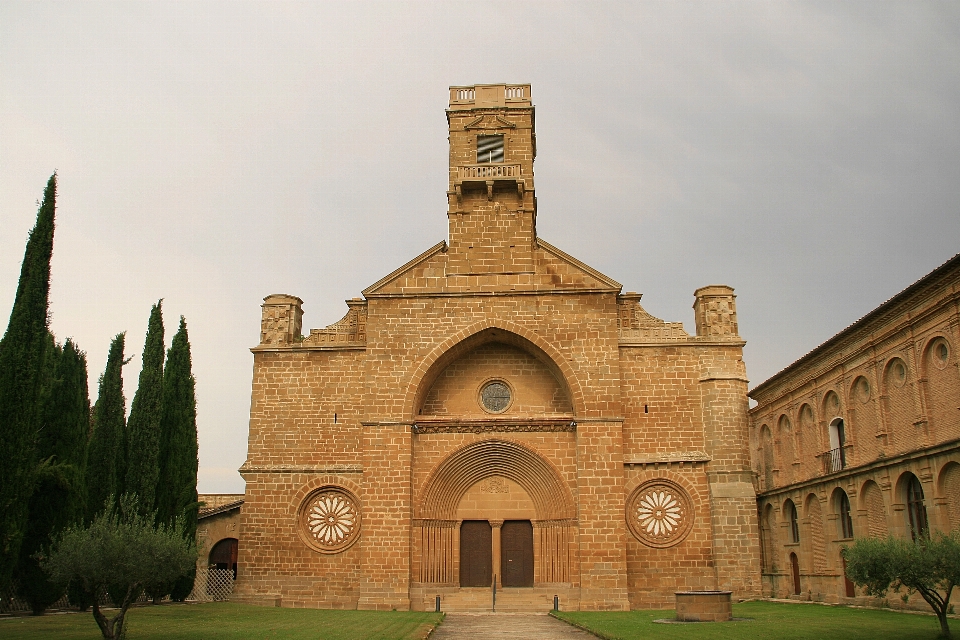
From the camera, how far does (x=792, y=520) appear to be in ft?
85.5

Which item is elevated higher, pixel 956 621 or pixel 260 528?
pixel 260 528

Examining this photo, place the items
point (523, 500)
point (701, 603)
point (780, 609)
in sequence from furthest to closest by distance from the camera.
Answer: point (523, 500), point (780, 609), point (701, 603)

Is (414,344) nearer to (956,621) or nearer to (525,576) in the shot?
(525,576)

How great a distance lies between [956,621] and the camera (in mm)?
15891

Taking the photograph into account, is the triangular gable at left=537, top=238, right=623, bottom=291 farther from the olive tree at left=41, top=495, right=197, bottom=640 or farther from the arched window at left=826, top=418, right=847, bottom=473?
the olive tree at left=41, top=495, right=197, bottom=640

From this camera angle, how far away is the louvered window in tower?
2742 centimetres

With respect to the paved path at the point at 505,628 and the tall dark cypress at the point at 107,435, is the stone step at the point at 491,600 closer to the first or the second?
the paved path at the point at 505,628

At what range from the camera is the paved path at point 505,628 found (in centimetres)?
1611

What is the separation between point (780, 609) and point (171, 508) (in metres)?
17.1

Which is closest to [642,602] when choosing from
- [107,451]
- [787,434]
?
[787,434]

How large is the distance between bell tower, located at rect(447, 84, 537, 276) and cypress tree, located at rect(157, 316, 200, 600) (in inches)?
358

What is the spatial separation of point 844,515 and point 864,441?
227cm

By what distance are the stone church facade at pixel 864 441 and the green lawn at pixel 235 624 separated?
442 inches

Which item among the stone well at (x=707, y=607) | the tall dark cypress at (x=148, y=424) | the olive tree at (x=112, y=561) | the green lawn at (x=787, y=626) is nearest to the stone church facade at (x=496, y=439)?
the tall dark cypress at (x=148, y=424)
